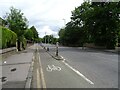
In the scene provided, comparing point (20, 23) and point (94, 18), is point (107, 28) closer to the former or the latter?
point (94, 18)

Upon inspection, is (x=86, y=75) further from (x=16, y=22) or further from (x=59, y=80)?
(x=16, y=22)

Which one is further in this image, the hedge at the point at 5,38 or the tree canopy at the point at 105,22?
the tree canopy at the point at 105,22

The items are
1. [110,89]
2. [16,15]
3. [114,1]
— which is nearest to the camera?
[110,89]

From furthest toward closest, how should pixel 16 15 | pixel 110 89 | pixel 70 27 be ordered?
1. pixel 70 27
2. pixel 16 15
3. pixel 110 89

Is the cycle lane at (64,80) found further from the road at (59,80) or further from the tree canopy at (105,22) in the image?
the tree canopy at (105,22)

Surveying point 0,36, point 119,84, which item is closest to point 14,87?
point 119,84

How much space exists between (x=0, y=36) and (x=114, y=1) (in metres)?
33.3

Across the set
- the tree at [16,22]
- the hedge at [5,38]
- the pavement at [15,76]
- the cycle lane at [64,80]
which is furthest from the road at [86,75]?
the tree at [16,22]

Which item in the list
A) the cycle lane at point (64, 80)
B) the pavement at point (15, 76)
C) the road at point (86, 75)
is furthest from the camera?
the road at point (86, 75)

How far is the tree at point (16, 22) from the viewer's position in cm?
5333

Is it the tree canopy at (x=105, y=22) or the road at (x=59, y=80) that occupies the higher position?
the tree canopy at (x=105, y=22)

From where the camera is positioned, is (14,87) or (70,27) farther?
(70,27)

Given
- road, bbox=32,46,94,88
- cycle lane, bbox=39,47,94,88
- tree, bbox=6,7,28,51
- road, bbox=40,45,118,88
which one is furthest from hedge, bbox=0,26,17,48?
tree, bbox=6,7,28,51

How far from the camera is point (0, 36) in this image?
25.2 metres
